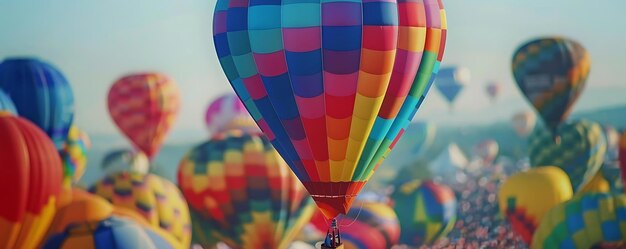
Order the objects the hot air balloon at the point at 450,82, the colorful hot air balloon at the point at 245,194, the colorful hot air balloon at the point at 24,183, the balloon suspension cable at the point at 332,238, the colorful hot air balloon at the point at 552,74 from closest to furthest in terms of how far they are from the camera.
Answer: the balloon suspension cable at the point at 332,238 → the colorful hot air balloon at the point at 24,183 → the colorful hot air balloon at the point at 245,194 → the colorful hot air balloon at the point at 552,74 → the hot air balloon at the point at 450,82

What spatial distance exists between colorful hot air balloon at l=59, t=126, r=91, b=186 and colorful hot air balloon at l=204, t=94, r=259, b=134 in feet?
21.2

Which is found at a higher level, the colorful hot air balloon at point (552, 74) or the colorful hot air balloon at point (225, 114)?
the colorful hot air balloon at point (552, 74)

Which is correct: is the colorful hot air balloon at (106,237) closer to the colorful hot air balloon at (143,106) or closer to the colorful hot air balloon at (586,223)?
the colorful hot air balloon at (586,223)

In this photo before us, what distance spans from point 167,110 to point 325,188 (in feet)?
37.8

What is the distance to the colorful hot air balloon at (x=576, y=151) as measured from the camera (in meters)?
20.1

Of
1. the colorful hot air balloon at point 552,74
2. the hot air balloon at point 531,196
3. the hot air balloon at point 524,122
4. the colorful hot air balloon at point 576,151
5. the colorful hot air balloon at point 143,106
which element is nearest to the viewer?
the hot air balloon at point 531,196

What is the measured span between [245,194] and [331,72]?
4621mm

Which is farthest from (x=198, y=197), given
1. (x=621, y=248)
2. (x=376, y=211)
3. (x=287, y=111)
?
(x=621, y=248)

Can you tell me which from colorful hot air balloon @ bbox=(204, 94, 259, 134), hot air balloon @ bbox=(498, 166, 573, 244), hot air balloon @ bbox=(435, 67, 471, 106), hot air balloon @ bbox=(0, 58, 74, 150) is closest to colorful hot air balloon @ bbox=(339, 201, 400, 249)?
hot air balloon @ bbox=(498, 166, 573, 244)

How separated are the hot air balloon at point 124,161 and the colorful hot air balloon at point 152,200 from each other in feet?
33.7

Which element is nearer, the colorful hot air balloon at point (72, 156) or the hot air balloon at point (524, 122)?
the colorful hot air balloon at point (72, 156)

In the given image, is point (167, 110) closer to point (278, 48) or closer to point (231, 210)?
point (231, 210)

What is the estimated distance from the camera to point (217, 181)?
14273 mm

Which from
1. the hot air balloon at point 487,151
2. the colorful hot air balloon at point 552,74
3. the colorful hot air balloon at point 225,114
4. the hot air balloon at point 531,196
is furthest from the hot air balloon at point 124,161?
the hot air balloon at point 487,151
